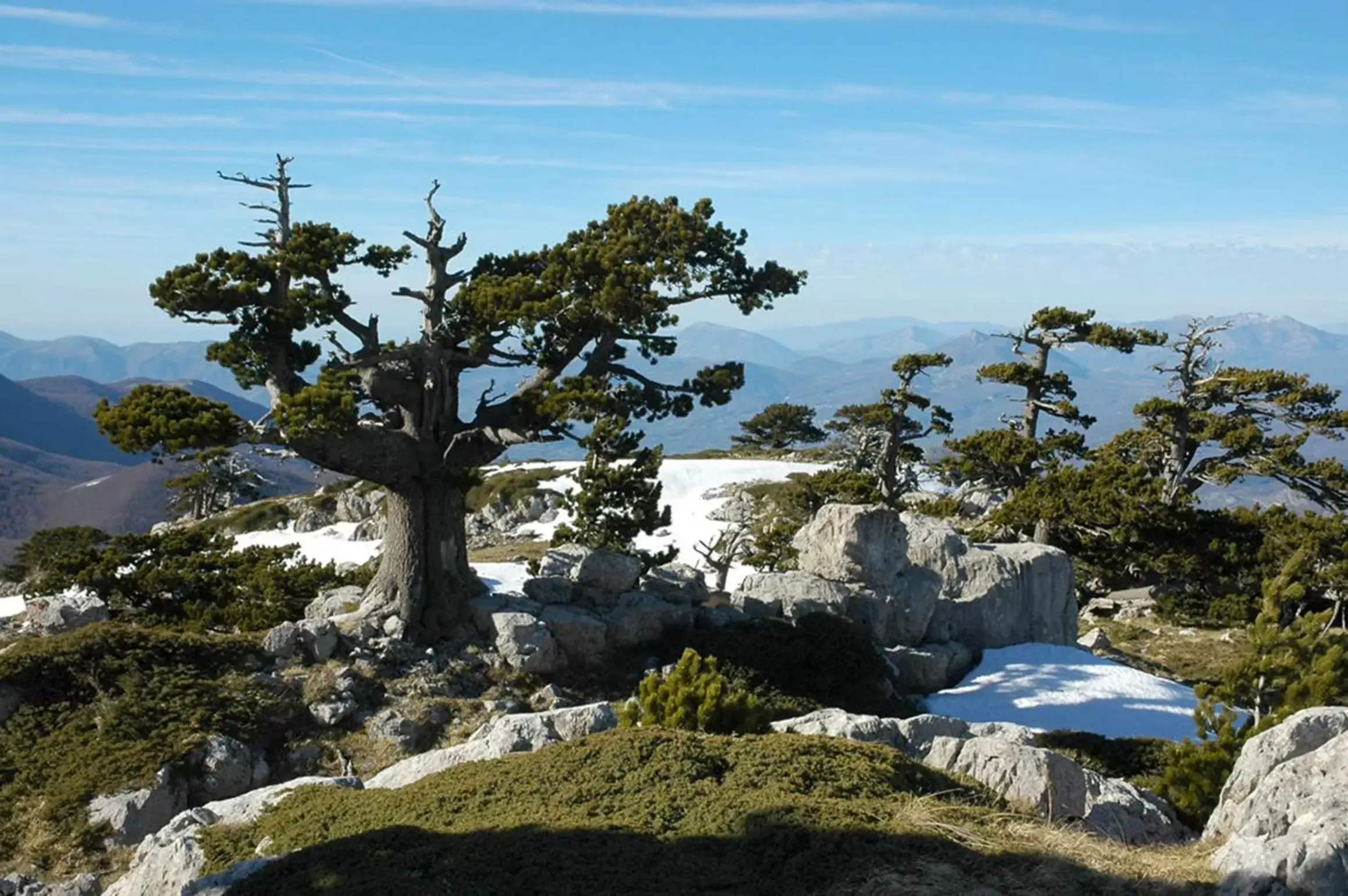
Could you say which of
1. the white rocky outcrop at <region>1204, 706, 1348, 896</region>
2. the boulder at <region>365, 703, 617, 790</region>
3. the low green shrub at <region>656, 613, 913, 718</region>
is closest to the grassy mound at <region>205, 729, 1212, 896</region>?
the white rocky outcrop at <region>1204, 706, 1348, 896</region>

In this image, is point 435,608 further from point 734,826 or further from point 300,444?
point 734,826

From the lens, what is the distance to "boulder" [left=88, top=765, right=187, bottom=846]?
13375 millimetres

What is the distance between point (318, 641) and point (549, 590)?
448 cm

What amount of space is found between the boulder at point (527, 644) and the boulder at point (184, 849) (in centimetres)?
692

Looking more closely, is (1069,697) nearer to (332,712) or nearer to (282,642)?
(332,712)

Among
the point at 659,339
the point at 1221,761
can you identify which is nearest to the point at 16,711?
the point at 659,339


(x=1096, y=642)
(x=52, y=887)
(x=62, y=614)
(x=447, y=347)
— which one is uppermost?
(x=447, y=347)

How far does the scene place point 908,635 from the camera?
23.5 metres

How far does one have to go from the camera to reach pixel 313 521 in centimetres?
5047

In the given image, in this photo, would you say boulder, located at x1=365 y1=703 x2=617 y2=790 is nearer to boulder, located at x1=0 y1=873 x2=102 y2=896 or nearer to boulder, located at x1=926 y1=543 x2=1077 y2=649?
boulder, located at x1=0 y1=873 x2=102 y2=896

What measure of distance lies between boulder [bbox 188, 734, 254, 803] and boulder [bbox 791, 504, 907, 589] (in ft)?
41.2

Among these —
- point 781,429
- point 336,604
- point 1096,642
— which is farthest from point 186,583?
point 781,429

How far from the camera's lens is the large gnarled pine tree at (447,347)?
18.4m

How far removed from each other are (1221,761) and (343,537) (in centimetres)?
4103
